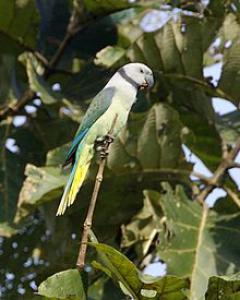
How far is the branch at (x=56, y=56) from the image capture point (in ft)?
10.9

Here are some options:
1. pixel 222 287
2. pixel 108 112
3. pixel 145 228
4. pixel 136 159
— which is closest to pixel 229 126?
pixel 136 159

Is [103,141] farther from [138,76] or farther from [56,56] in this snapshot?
[56,56]

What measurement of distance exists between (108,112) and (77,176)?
214mm

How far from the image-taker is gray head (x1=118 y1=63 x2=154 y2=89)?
2635mm

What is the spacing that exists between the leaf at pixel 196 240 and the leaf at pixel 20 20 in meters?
0.84

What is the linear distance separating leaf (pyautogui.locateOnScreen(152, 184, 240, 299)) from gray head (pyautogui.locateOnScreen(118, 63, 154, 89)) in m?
0.42

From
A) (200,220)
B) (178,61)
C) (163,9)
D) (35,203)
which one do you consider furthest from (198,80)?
(35,203)

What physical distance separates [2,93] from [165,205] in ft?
2.85

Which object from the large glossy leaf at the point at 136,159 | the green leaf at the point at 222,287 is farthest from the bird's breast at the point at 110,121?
the green leaf at the point at 222,287

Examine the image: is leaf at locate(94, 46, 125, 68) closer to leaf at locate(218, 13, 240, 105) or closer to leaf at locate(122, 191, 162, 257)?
leaf at locate(218, 13, 240, 105)

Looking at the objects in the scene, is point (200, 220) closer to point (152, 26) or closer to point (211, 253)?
point (211, 253)

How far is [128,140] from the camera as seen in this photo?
118 inches

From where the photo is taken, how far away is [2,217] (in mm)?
3156

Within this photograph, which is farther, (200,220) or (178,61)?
(178,61)
